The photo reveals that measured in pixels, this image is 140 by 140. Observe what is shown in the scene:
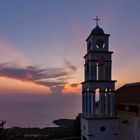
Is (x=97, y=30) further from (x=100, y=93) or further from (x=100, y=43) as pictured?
(x=100, y=93)

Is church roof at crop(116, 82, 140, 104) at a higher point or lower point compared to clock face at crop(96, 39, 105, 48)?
lower

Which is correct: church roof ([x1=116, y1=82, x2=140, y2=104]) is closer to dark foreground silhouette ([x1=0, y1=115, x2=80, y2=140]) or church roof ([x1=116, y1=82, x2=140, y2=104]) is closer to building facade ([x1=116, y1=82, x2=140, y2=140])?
building facade ([x1=116, y1=82, x2=140, y2=140])

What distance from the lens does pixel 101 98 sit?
16.8 meters

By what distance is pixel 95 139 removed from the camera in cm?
1600

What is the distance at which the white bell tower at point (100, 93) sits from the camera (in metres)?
16.1

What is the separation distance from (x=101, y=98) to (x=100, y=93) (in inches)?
12.6

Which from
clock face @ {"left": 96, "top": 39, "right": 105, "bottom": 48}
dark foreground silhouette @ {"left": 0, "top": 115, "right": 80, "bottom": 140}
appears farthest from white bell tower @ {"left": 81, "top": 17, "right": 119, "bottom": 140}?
dark foreground silhouette @ {"left": 0, "top": 115, "right": 80, "bottom": 140}

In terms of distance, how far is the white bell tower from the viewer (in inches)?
635

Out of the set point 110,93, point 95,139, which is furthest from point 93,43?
point 95,139

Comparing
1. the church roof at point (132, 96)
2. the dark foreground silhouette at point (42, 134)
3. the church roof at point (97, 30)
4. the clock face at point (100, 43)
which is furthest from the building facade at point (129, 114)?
the dark foreground silhouette at point (42, 134)

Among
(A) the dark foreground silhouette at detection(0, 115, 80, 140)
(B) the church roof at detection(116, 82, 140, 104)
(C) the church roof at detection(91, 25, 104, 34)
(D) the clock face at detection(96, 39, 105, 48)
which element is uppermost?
(C) the church roof at detection(91, 25, 104, 34)

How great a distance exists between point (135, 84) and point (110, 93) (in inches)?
74.0

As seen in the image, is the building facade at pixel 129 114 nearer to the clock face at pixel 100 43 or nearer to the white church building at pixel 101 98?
the white church building at pixel 101 98

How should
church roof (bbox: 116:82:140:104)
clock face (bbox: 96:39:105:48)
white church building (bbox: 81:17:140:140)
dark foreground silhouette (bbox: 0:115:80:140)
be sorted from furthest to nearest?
clock face (bbox: 96:39:105:48) → white church building (bbox: 81:17:140:140) → church roof (bbox: 116:82:140:104) → dark foreground silhouette (bbox: 0:115:80:140)
